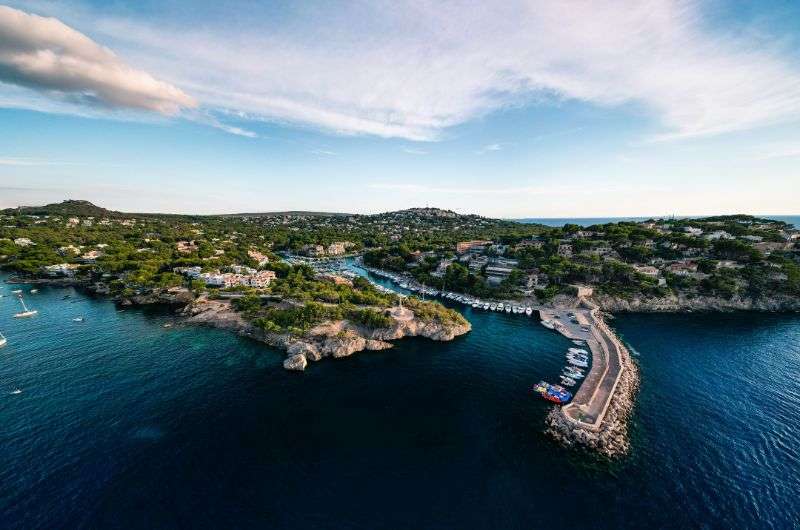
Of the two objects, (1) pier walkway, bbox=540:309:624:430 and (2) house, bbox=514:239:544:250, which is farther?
(2) house, bbox=514:239:544:250

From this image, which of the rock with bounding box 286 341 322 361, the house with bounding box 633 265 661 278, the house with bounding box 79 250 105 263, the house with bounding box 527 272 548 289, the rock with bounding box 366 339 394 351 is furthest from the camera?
the house with bounding box 79 250 105 263

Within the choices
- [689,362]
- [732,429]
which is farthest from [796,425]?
[689,362]

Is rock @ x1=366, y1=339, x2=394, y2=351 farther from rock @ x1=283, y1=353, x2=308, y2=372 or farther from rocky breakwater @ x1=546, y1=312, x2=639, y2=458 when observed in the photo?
rocky breakwater @ x1=546, y1=312, x2=639, y2=458

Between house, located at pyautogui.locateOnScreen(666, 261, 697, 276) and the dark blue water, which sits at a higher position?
house, located at pyautogui.locateOnScreen(666, 261, 697, 276)

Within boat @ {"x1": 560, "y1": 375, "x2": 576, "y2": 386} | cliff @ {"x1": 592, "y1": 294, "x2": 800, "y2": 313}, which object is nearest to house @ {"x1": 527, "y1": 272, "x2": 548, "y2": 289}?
cliff @ {"x1": 592, "y1": 294, "x2": 800, "y2": 313}

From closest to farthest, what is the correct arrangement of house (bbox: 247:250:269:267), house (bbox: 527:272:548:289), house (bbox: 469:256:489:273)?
house (bbox: 527:272:548:289) → house (bbox: 469:256:489:273) → house (bbox: 247:250:269:267)

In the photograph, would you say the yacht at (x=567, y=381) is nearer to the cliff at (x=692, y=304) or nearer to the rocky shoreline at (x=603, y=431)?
the rocky shoreline at (x=603, y=431)

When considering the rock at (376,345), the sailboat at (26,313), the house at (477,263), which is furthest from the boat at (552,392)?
the sailboat at (26,313)

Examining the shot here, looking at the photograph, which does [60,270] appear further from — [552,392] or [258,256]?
[552,392]

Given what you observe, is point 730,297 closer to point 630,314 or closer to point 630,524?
point 630,314
